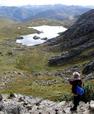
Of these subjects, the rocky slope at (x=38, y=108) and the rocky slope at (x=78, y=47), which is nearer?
the rocky slope at (x=38, y=108)

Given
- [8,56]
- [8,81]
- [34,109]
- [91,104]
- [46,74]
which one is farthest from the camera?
[8,56]

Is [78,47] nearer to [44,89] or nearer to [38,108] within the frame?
[44,89]

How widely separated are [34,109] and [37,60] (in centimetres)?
12677

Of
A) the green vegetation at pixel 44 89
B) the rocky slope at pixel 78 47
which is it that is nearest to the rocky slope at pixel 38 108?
the green vegetation at pixel 44 89

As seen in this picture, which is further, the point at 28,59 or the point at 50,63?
the point at 28,59

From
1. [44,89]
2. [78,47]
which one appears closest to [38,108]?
[44,89]

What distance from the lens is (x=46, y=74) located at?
122375 millimetres

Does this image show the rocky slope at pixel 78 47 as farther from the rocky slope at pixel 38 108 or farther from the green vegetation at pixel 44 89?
the rocky slope at pixel 38 108

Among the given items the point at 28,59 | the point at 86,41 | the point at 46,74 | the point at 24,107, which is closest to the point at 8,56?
the point at 28,59

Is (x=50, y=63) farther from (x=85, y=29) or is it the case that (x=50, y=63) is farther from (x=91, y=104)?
(x=91, y=104)

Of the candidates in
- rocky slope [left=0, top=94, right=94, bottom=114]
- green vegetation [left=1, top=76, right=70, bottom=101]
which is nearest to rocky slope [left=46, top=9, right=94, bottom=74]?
green vegetation [left=1, top=76, right=70, bottom=101]

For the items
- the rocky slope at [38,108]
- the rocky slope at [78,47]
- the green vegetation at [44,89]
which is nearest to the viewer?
the rocky slope at [38,108]

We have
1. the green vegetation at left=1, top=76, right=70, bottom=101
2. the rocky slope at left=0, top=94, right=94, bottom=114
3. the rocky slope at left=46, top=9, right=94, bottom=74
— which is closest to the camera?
the rocky slope at left=0, top=94, right=94, bottom=114

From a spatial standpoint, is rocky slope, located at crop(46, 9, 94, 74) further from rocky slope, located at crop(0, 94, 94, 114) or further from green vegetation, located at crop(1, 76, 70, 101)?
rocky slope, located at crop(0, 94, 94, 114)
